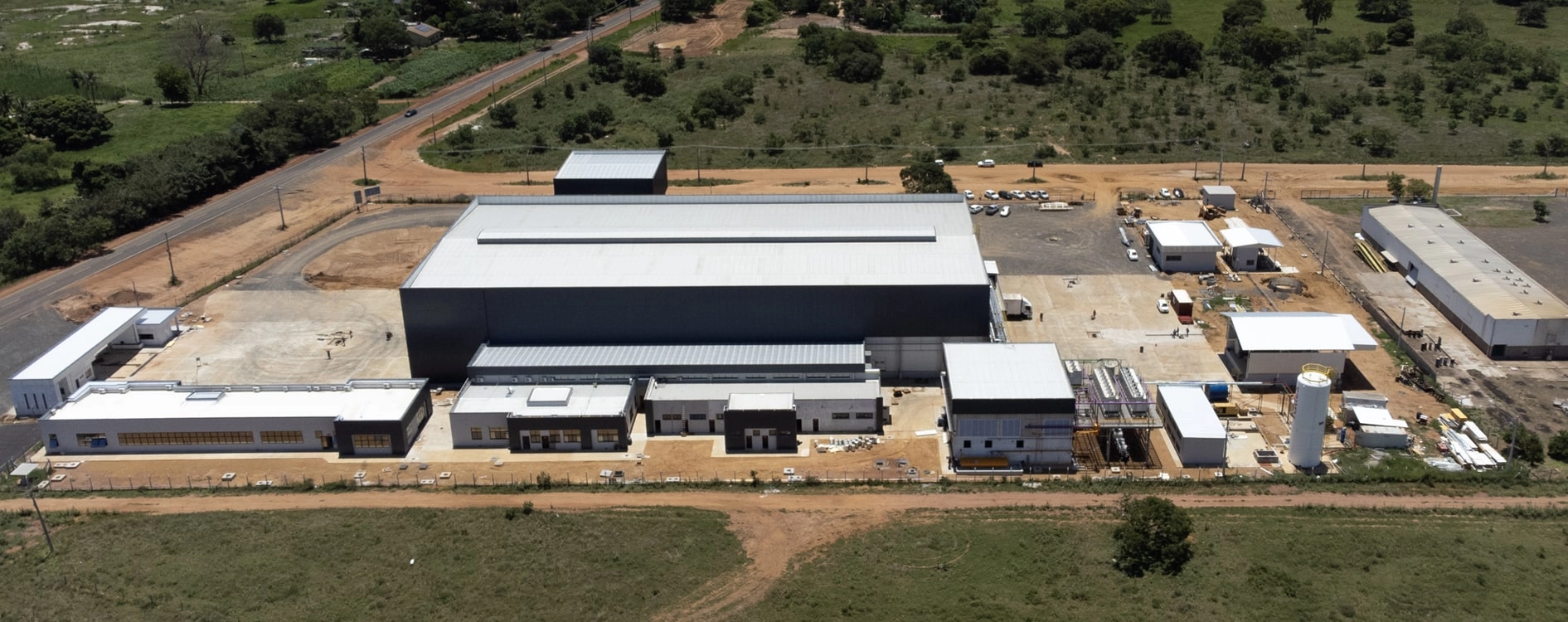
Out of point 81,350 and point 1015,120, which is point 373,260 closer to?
point 81,350

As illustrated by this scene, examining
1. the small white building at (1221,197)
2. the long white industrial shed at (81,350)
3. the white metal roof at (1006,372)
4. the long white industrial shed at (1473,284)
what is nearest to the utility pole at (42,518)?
the long white industrial shed at (81,350)

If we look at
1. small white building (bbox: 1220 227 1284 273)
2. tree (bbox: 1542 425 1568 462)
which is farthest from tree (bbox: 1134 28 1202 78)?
tree (bbox: 1542 425 1568 462)

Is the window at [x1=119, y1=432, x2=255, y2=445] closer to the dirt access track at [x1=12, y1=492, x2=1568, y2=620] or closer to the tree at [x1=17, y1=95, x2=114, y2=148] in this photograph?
the dirt access track at [x1=12, y1=492, x2=1568, y2=620]

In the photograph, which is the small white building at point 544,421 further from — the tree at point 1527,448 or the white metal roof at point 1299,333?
the tree at point 1527,448

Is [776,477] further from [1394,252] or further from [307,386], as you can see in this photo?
[1394,252]

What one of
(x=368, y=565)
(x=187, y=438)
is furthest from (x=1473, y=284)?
(x=187, y=438)
